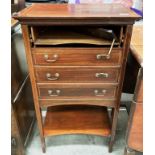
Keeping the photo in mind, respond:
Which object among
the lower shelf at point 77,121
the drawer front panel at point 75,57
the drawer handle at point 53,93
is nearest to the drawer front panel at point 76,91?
the drawer handle at point 53,93

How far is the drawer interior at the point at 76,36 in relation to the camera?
983 mm

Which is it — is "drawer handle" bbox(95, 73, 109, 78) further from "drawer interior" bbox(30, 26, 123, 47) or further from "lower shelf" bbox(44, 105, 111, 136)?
"lower shelf" bbox(44, 105, 111, 136)

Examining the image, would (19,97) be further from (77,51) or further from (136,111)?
(136,111)

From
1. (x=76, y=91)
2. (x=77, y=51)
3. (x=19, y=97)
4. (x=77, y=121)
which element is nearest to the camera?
(x=77, y=51)

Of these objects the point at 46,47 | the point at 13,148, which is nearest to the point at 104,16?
the point at 46,47

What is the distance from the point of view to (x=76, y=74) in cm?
105

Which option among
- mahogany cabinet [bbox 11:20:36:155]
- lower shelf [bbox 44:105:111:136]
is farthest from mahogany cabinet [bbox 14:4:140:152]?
lower shelf [bbox 44:105:111:136]

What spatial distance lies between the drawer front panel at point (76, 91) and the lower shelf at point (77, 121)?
328 mm

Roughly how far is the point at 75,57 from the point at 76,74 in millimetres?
100

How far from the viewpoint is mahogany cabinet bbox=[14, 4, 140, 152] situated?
2.96 feet

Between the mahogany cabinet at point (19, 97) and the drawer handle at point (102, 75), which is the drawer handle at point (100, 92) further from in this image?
the mahogany cabinet at point (19, 97)

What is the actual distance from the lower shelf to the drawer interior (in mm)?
611

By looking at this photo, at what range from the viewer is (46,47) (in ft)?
3.23

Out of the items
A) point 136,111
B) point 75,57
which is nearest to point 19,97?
point 75,57
